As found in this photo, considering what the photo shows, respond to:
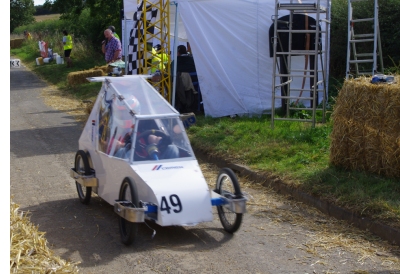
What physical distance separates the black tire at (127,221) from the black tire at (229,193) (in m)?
1.12

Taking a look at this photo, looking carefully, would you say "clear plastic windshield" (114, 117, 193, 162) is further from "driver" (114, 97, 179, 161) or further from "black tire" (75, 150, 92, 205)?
"black tire" (75, 150, 92, 205)

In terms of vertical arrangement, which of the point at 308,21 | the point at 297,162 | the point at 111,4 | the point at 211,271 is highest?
the point at 111,4

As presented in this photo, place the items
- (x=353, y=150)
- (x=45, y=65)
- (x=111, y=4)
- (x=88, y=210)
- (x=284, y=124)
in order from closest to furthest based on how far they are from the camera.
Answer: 1. (x=88, y=210)
2. (x=353, y=150)
3. (x=284, y=124)
4. (x=111, y=4)
5. (x=45, y=65)

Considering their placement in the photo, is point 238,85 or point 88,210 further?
point 238,85

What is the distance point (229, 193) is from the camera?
21.6 feet

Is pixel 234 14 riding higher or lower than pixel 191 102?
higher

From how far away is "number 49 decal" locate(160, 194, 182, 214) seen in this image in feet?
19.7

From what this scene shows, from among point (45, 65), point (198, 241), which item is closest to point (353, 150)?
point (198, 241)

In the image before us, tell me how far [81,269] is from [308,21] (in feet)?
30.5

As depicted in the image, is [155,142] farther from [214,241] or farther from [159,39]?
[159,39]

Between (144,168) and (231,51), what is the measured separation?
292 inches

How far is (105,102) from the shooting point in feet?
24.7

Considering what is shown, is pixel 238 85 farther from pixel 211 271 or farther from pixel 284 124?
pixel 211 271

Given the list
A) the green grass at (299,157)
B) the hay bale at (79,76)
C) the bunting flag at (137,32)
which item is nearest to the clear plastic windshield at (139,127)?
the green grass at (299,157)
